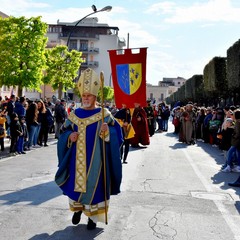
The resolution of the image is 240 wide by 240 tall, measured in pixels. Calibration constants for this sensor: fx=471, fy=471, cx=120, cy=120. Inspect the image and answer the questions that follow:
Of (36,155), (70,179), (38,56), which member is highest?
(38,56)

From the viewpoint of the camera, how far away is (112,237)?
558 centimetres

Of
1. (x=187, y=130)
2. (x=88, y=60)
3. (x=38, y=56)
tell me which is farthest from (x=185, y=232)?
(x=88, y=60)

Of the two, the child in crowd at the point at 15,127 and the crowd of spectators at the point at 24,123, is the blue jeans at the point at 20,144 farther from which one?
the child in crowd at the point at 15,127

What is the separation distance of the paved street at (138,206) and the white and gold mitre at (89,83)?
1.74 meters

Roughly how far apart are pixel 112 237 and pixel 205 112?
56.7ft

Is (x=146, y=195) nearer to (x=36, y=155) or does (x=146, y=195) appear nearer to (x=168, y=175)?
(x=168, y=175)

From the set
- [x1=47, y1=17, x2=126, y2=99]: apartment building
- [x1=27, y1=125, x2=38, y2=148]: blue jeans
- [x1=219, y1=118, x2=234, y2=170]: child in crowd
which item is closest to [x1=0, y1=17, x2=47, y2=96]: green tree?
[x1=27, y1=125, x2=38, y2=148]: blue jeans

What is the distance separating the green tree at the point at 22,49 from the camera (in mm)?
35406

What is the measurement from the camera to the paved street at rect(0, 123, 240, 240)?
5.79 m

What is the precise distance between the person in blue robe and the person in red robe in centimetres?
1123

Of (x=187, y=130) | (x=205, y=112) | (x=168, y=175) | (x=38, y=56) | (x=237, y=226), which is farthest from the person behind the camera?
(x=38, y=56)

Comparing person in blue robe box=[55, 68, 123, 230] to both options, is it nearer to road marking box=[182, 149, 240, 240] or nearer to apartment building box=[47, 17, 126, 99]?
road marking box=[182, 149, 240, 240]

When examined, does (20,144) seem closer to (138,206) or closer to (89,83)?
(138,206)

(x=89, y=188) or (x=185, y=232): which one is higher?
(x=89, y=188)
